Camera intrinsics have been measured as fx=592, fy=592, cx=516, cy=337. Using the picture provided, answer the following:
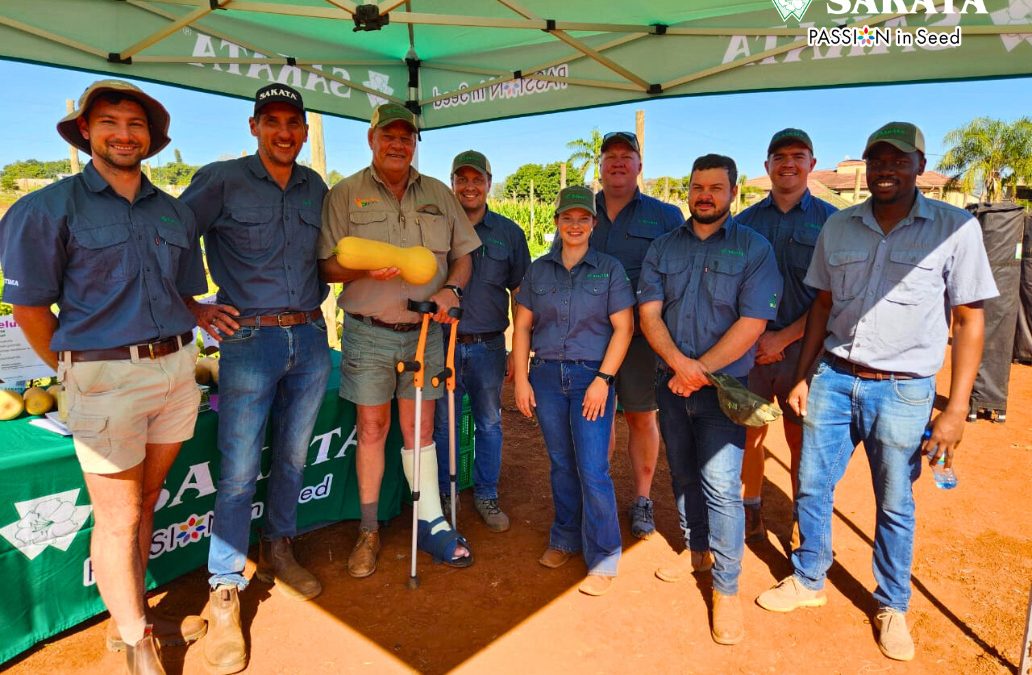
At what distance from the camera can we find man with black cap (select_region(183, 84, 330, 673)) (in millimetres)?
2889

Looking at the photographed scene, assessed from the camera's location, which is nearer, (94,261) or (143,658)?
(94,261)

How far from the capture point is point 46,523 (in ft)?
9.02

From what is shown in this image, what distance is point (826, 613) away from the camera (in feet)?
10.5

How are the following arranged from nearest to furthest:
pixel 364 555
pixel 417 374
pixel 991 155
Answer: pixel 417 374
pixel 364 555
pixel 991 155

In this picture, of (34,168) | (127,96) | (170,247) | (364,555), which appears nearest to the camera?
(127,96)

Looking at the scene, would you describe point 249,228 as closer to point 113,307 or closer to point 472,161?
point 113,307

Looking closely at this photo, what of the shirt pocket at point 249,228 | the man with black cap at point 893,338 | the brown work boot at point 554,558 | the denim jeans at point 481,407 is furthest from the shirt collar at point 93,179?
the man with black cap at point 893,338

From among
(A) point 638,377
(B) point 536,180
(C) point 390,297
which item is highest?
(B) point 536,180

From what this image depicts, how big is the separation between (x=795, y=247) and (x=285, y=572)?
3.46m

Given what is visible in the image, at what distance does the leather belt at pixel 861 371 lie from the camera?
271 cm

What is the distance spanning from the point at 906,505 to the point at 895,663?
770 mm

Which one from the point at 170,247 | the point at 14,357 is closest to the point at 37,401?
the point at 14,357

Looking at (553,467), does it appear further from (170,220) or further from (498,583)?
(170,220)

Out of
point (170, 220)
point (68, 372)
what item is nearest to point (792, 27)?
point (170, 220)
